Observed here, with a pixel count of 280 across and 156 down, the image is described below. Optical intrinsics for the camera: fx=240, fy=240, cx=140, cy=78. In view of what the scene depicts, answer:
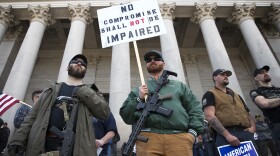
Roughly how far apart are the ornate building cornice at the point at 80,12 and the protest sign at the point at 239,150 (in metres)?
13.9

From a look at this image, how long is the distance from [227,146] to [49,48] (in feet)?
66.5

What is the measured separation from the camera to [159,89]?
429 cm

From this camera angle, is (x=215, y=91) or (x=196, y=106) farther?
(x=215, y=91)

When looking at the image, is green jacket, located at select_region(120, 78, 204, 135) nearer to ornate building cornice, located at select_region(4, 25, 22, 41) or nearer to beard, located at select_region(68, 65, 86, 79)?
beard, located at select_region(68, 65, 86, 79)

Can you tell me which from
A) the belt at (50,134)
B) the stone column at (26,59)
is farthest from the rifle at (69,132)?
the stone column at (26,59)

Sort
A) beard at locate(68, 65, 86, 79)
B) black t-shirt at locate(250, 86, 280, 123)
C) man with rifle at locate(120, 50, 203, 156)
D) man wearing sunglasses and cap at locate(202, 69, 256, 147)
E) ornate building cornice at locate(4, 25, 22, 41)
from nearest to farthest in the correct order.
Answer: man with rifle at locate(120, 50, 203, 156), beard at locate(68, 65, 86, 79), man wearing sunglasses and cap at locate(202, 69, 256, 147), black t-shirt at locate(250, 86, 280, 123), ornate building cornice at locate(4, 25, 22, 41)

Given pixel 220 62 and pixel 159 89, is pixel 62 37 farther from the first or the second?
pixel 159 89

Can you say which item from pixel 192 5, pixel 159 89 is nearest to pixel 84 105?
pixel 159 89

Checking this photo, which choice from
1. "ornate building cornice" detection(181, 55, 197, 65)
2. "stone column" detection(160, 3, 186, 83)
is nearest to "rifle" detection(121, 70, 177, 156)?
"stone column" detection(160, 3, 186, 83)

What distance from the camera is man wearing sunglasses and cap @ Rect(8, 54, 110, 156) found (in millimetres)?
3562

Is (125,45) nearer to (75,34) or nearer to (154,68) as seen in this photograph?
(75,34)

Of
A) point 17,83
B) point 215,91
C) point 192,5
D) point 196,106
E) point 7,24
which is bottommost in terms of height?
point 196,106

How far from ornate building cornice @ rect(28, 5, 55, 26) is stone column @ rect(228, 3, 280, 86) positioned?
13.1 m

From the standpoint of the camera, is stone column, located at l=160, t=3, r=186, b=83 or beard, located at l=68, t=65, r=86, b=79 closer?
beard, located at l=68, t=65, r=86, b=79
